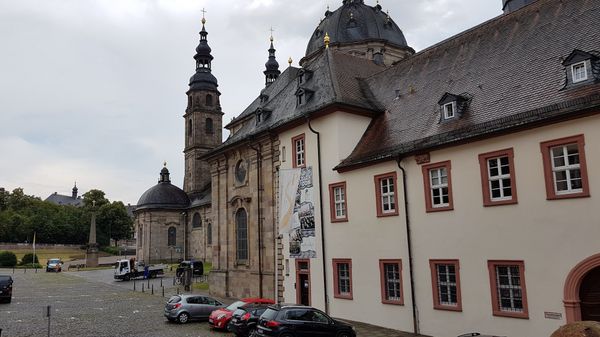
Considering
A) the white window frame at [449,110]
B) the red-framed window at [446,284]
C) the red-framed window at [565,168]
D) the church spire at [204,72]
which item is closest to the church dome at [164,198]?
the church spire at [204,72]

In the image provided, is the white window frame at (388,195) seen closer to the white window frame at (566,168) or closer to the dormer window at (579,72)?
the white window frame at (566,168)

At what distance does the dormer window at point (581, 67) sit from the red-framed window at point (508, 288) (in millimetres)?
6120

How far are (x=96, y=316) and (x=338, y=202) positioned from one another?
13.0 metres

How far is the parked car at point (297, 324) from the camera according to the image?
16.5m

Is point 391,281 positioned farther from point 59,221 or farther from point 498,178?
point 59,221

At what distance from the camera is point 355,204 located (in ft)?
75.2

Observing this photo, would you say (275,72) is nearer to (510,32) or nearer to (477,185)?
(510,32)

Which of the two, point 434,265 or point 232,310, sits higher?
point 434,265

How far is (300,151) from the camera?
2684 centimetres

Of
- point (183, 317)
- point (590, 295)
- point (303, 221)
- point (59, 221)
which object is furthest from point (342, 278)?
point (59, 221)

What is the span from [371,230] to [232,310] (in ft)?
22.0

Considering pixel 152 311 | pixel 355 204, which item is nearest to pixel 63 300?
pixel 152 311

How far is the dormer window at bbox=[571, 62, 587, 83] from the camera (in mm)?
16406

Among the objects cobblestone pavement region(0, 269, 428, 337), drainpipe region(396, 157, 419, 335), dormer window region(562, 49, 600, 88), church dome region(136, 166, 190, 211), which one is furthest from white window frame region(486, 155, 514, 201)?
church dome region(136, 166, 190, 211)
